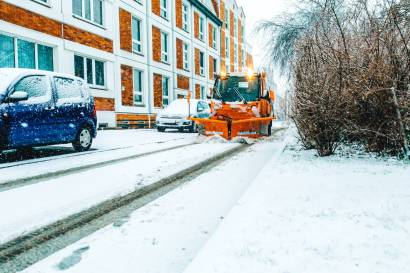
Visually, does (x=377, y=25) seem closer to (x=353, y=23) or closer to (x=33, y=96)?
(x=353, y=23)

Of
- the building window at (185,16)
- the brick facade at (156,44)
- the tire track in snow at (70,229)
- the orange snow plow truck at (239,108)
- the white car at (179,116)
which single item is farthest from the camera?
the building window at (185,16)

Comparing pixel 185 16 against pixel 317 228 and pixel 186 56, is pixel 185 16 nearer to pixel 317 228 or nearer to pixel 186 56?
pixel 186 56

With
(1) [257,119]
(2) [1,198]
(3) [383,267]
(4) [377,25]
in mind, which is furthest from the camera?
(1) [257,119]

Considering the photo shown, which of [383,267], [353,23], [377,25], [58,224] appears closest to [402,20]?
[377,25]

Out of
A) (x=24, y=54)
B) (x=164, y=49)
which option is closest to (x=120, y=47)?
(x=164, y=49)

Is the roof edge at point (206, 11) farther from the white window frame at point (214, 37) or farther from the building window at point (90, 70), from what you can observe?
the building window at point (90, 70)

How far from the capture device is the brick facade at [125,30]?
774 inches

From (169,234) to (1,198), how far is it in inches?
90.7

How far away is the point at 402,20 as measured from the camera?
5.77m

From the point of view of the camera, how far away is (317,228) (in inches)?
107

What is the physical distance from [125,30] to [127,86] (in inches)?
120

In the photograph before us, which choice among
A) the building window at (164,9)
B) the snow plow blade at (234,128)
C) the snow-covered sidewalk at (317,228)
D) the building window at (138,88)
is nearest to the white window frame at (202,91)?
the building window at (164,9)

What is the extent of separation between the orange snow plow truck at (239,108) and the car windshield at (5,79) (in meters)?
5.54

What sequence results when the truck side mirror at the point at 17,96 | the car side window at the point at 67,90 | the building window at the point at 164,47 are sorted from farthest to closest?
the building window at the point at 164,47, the car side window at the point at 67,90, the truck side mirror at the point at 17,96
